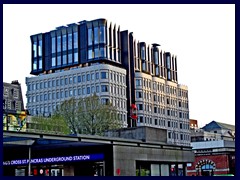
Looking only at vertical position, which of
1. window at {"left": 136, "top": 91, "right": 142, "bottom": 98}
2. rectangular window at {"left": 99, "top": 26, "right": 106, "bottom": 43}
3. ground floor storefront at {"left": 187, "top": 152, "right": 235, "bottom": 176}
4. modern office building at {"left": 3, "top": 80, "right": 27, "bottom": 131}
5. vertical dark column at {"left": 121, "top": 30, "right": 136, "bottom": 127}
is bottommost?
ground floor storefront at {"left": 187, "top": 152, "right": 235, "bottom": 176}

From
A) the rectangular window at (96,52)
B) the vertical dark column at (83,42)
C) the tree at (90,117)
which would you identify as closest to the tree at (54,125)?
the tree at (90,117)

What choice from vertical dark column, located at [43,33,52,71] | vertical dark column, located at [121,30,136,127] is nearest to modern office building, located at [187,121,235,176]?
vertical dark column, located at [121,30,136,127]

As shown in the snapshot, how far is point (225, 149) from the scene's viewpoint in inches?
3155

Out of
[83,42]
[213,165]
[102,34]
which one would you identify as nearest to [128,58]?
[102,34]

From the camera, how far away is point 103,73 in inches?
4916

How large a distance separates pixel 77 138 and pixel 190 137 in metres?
121

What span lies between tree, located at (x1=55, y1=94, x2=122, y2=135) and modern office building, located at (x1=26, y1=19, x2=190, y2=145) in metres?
35.2

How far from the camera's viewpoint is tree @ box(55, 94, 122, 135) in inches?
3184

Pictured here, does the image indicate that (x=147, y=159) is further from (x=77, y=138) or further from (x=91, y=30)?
(x=91, y=30)

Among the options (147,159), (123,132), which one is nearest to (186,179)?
(147,159)

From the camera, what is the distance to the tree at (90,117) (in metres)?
80.9

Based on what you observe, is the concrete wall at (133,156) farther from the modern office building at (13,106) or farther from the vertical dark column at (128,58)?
the vertical dark column at (128,58)

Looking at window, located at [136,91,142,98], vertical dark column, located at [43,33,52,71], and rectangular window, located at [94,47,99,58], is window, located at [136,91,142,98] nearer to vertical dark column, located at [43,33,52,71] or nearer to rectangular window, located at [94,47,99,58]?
rectangular window, located at [94,47,99,58]

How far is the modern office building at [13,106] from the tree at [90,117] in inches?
943
